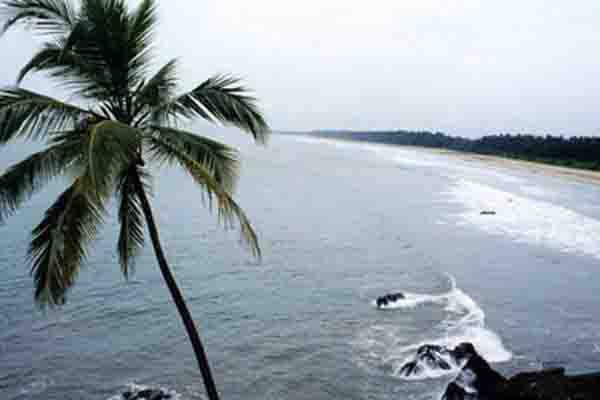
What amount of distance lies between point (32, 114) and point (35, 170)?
0.62m

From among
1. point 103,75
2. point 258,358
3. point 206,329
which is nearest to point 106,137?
point 103,75

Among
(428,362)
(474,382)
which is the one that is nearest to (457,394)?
(474,382)

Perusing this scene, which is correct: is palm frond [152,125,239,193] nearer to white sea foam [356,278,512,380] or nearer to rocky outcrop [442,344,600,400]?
rocky outcrop [442,344,600,400]

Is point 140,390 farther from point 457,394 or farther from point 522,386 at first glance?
point 522,386

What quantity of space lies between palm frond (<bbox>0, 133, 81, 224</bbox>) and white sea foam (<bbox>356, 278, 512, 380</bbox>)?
11.8 m

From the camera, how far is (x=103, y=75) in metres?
5.79

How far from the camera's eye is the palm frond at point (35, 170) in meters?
5.14

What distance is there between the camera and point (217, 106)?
19.6 feet

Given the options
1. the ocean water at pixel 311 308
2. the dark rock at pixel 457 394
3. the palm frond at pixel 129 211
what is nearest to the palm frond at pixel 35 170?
the palm frond at pixel 129 211

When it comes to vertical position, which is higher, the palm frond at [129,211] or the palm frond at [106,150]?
the palm frond at [106,150]

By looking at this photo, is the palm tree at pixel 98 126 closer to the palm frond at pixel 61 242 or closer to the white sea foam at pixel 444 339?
the palm frond at pixel 61 242

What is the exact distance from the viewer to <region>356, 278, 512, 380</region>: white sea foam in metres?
14.8

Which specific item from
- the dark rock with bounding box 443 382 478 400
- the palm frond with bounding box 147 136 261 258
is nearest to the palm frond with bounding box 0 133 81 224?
the palm frond with bounding box 147 136 261 258

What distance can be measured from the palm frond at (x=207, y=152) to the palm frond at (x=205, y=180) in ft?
0.33
